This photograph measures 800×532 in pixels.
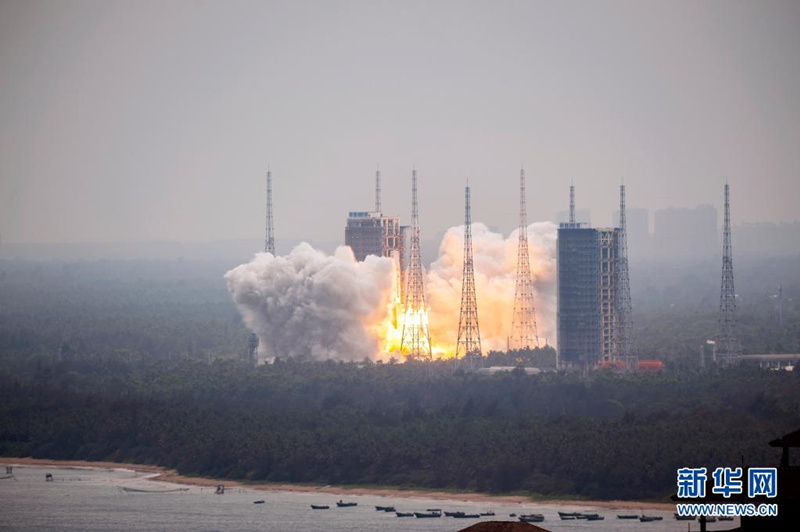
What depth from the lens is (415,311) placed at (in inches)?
4296

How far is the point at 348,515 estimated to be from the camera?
69938 millimetres

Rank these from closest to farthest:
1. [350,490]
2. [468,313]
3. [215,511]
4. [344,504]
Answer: [215,511], [344,504], [350,490], [468,313]

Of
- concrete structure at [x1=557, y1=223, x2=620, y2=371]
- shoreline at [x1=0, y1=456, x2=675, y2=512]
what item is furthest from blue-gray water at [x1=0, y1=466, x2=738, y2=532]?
concrete structure at [x1=557, y1=223, x2=620, y2=371]

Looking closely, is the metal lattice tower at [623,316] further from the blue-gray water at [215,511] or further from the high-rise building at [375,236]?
the blue-gray water at [215,511]

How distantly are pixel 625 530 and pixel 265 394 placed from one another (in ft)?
126

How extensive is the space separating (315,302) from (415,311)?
19.3 ft

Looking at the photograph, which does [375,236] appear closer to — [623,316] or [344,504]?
[623,316]

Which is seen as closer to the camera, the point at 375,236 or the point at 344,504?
the point at 344,504

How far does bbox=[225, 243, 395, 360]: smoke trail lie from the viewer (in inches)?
4306

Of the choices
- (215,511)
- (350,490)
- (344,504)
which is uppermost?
(350,490)

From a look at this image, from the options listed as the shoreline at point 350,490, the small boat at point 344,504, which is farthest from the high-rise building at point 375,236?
the small boat at point 344,504

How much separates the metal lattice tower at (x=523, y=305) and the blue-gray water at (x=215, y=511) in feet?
117

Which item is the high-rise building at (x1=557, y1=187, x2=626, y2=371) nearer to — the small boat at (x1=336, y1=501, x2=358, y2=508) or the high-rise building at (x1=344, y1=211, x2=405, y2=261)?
the high-rise building at (x1=344, y1=211, x2=405, y2=261)

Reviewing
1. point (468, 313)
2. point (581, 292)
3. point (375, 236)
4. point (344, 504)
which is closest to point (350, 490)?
point (344, 504)
